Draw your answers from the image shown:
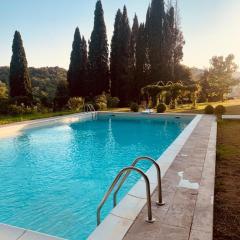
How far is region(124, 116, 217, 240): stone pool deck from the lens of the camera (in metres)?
2.80

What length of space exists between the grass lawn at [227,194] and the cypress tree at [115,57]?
21.2 metres

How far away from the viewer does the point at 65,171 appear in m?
6.73

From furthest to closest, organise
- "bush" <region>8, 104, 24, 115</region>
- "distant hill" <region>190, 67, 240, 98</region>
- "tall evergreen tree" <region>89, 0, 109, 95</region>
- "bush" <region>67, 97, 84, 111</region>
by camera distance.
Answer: "distant hill" <region>190, 67, 240, 98</region> → "tall evergreen tree" <region>89, 0, 109, 95</region> → "bush" <region>67, 97, 84, 111</region> → "bush" <region>8, 104, 24, 115</region>

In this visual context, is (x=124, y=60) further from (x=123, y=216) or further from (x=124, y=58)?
(x=123, y=216)

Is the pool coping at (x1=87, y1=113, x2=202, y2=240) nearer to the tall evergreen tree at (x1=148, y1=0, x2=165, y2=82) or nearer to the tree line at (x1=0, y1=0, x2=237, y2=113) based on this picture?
the tree line at (x1=0, y1=0, x2=237, y2=113)

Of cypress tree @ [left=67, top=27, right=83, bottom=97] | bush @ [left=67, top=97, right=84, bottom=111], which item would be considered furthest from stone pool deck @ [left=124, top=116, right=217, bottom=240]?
cypress tree @ [left=67, top=27, right=83, bottom=97]

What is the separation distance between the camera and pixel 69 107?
20531mm

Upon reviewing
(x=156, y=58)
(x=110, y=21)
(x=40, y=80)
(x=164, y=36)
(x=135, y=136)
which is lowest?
(x=135, y=136)

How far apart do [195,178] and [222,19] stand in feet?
51.6

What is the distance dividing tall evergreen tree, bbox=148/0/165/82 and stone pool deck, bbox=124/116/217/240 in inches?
912

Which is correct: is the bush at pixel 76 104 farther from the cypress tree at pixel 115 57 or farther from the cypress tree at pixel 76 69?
the cypress tree at pixel 76 69

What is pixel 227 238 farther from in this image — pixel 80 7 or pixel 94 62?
pixel 94 62

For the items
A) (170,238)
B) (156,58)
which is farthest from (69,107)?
(170,238)

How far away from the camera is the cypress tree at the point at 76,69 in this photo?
1127 inches
